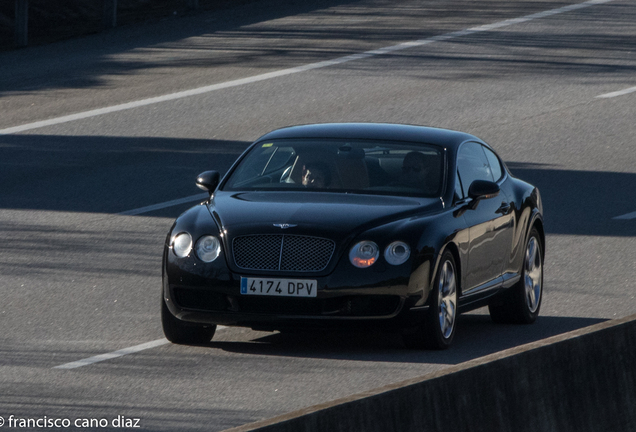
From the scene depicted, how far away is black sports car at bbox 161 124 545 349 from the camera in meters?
8.20

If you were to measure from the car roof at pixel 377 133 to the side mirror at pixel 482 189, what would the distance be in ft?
1.53

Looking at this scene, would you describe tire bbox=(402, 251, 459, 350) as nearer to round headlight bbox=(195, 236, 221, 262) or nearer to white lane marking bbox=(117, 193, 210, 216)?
round headlight bbox=(195, 236, 221, 262)

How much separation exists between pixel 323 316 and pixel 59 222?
607cm

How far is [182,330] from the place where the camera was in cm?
865

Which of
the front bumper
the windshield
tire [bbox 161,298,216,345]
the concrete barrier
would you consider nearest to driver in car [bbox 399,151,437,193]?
the windshield

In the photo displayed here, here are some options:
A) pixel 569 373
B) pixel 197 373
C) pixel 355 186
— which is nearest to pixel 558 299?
pixel 355 186

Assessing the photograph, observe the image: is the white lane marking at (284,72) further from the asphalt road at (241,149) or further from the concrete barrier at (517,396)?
the concrete barrier at (517,396)

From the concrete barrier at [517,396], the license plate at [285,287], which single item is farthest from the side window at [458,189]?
→ the concrete barrier at [517,396]

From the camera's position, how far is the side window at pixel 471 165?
955cm

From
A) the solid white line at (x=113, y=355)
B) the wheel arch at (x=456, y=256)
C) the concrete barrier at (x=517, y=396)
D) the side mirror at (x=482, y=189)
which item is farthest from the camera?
the side mirror at (x=482, y=189)

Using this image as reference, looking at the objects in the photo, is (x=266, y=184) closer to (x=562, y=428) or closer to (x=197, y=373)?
(x=197, y=373)

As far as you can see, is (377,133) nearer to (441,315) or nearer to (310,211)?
(310,211)

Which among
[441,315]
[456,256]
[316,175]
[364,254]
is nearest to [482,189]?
[456,256]

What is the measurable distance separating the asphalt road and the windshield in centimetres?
103
